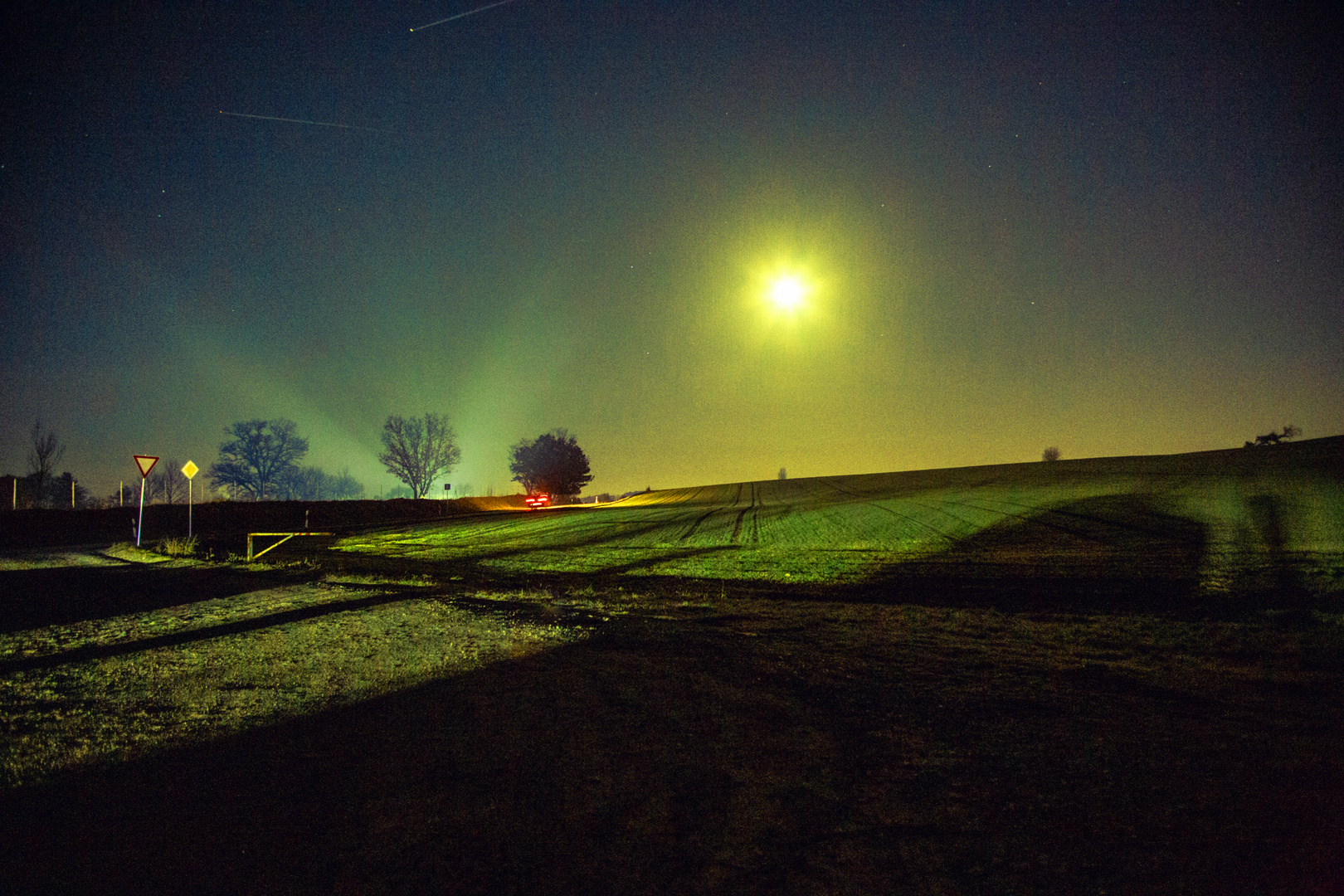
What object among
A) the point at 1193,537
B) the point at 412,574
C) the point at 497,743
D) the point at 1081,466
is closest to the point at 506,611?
the point at 497,743

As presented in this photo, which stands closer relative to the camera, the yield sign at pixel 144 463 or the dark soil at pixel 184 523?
the yield sign at pixel 144 463

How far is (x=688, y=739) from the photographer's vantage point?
4.57 meters

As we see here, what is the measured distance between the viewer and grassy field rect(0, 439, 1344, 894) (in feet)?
9.93

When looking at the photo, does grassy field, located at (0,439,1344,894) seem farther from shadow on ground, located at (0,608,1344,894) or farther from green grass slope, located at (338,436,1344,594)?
green grass slope, located at (338,436,1344,594)

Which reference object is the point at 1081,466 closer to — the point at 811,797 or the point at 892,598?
the point at 892,598

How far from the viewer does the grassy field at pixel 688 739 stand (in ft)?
9.93

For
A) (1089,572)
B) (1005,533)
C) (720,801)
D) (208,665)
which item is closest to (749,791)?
(720,801)

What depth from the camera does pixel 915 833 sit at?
3.23m

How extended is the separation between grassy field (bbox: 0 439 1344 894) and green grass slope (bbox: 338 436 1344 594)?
7.46 ft

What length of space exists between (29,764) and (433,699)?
245cm

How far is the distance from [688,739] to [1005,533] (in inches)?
717

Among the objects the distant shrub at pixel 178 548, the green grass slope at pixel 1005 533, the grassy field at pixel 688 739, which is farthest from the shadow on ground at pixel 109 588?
the green grass slope at pixel 1005 533

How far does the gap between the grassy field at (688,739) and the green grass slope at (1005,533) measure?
2.27 metres

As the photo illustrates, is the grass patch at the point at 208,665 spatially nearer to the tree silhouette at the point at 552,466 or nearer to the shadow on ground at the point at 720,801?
the shadow on ground at the point at 720,801
